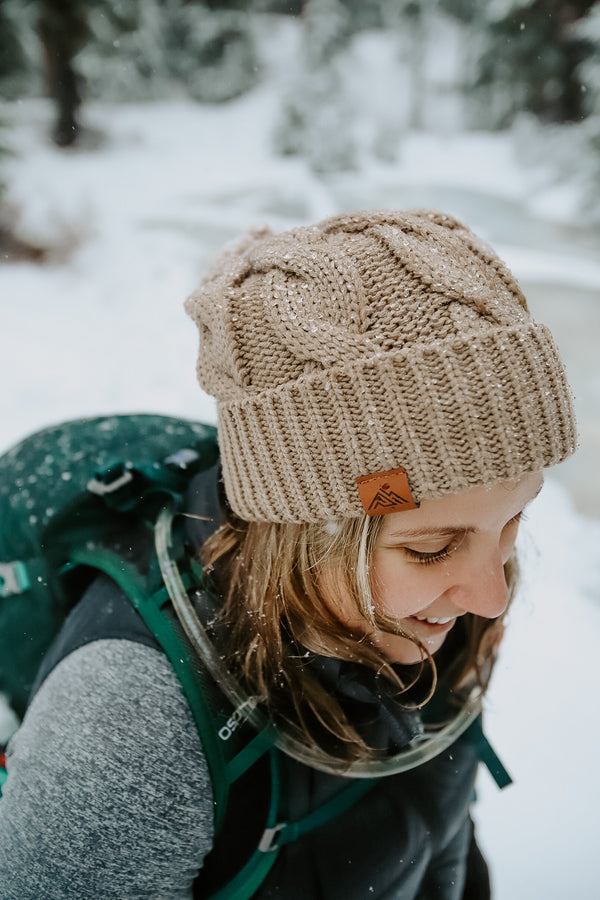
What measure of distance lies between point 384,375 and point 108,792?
71 centimetres

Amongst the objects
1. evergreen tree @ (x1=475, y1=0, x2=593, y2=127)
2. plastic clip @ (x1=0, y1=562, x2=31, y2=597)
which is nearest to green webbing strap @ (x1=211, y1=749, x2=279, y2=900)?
plastic clip @ (x1=0, y1=562, x2=31, y2=597)

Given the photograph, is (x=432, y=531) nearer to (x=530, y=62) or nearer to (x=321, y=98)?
(x=321, y=98)

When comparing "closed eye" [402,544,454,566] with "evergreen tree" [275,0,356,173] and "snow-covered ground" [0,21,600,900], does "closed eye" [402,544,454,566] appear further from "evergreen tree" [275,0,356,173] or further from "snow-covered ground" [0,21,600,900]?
"evergreen tree" [275,0,356,173]

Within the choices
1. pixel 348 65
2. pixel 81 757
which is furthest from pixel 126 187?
pixel 81 757

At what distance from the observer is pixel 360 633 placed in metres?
0.95

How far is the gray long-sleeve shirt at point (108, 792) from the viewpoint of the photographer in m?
0.78

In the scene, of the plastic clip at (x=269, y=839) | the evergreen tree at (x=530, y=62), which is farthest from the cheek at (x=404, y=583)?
the evergreen tree at (x=530, y=62)

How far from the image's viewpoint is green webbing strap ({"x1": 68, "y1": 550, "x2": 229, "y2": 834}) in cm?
85

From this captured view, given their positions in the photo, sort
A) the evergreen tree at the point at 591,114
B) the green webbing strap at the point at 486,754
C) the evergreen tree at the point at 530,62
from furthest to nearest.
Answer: the evergreen tree at the point at 530,62, the evergreen tree at the point at 591,114, the green webbing strap at the point at 486,754

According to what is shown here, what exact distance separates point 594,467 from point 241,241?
6.64ft

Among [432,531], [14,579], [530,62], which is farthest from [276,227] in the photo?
[432,531]

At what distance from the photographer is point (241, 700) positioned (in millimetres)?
917

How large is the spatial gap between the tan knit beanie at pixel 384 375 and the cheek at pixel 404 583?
0.34 ft

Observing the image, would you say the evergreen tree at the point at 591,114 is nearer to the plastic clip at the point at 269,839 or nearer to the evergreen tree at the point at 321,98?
the evergreen tree at the point at 321,98
